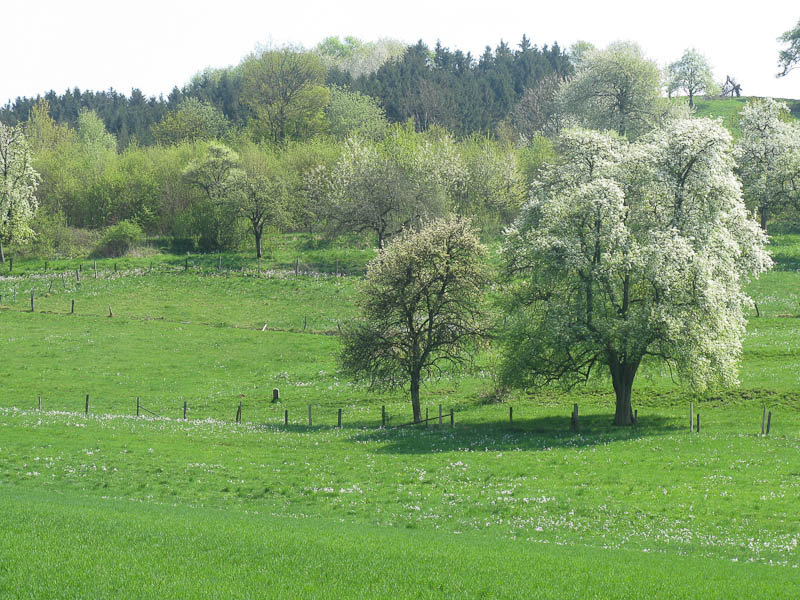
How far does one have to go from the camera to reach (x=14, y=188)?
100 metres

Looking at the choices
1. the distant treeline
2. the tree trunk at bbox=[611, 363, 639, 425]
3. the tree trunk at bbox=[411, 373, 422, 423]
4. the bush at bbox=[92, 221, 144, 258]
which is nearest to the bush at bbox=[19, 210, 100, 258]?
the bush at bbox=[92, 221, 144, 258]

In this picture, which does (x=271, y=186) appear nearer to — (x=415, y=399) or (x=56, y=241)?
(x=56, y=241)

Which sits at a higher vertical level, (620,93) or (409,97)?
(409,97)

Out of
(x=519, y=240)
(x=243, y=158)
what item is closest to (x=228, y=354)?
(x=519, y=240)

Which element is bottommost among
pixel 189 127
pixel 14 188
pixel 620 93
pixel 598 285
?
pixel 598 285

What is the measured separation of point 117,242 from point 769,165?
89.9 m

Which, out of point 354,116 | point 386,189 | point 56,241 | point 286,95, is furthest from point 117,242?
point 354,116

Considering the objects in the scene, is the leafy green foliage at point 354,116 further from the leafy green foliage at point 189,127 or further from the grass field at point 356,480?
the grass field at point 356,480

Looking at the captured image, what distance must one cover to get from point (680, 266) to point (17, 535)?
3362 centimetres

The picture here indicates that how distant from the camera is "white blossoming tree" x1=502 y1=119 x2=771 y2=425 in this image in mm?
39250

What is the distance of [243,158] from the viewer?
123000mm

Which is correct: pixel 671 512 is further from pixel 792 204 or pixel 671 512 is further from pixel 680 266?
pixel 792 204

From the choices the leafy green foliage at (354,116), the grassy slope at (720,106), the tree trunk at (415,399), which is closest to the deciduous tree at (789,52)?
the grassy slope at (720,106)

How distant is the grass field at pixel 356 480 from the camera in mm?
17250
